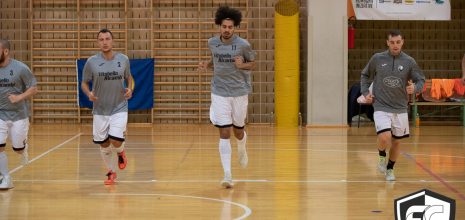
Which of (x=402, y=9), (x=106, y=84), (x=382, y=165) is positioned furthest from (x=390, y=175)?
(x=402, y=9)

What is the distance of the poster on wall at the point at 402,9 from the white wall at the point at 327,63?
499mm

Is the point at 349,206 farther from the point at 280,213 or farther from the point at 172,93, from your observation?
the point at 172,93

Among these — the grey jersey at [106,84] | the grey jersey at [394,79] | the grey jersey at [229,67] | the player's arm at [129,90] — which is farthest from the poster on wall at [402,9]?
the grey jersey at [106,84]

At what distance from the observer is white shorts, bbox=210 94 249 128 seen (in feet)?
31.8

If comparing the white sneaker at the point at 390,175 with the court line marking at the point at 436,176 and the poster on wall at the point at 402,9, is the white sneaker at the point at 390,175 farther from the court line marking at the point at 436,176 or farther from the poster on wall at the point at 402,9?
the poster on wall at the point at 402,9

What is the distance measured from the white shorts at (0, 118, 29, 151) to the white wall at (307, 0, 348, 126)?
11.4 metres

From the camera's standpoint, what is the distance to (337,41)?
65.2ft

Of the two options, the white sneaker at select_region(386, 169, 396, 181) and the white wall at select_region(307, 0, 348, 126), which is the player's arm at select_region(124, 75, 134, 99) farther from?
the white wall at select_region(307, 0, 348, 126)

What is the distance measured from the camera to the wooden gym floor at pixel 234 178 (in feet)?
26.3

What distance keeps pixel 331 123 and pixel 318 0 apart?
3.02 meters

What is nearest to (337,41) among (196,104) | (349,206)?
(196,104)

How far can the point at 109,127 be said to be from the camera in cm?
980

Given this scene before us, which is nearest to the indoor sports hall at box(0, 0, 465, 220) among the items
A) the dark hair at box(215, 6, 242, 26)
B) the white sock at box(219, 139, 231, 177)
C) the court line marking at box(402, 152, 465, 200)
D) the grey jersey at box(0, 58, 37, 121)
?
the court line marking at box(402, 152, 465, 200)

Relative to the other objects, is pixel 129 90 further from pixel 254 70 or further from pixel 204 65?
pixel 254 70
